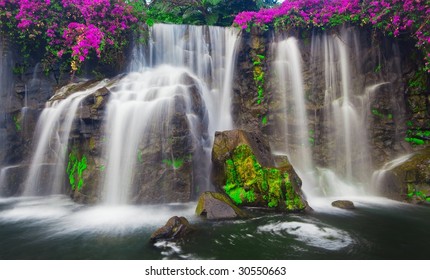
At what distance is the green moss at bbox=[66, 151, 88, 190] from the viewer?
27.0 ft

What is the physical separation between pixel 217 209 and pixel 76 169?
5009mm

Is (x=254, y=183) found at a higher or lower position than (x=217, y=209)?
higher

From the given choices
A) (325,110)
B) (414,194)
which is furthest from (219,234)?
(325,110)

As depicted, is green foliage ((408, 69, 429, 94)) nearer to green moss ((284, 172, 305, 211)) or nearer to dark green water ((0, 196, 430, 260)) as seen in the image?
dark green water ((0, 196, 430, 260))

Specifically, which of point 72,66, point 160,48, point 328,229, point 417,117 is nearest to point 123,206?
point 328,229

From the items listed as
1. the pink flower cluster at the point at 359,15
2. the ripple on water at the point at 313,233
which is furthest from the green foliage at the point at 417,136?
the ripple on water at the point at 313,233

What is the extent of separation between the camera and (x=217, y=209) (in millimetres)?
6316

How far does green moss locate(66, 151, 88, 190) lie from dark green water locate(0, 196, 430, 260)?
903mm

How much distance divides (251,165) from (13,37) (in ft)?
35.4

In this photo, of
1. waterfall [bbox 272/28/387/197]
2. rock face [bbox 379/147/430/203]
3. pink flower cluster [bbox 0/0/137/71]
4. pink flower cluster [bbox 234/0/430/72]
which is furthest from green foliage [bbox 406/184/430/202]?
pink flower cluster [bbox 0/0/137/71]

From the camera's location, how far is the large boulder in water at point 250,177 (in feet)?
23.2

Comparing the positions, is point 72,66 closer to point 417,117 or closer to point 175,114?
point 175,114

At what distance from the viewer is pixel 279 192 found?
7098 mm

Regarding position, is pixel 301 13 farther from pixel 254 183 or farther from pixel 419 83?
pixel 254 183
